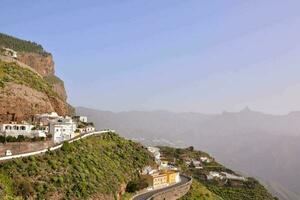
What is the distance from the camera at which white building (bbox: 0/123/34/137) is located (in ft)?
152

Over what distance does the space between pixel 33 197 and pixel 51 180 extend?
3.83 m

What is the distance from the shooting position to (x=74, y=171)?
43531mm

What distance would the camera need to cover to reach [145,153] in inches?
2761

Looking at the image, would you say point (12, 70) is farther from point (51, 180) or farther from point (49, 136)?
point (51, 180)

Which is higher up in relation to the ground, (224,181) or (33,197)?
(33,197)

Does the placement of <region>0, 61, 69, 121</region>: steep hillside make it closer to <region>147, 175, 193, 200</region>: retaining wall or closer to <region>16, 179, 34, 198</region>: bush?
<region>16, 179, 34, 198</region>: bush

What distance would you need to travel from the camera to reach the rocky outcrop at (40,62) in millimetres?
123406

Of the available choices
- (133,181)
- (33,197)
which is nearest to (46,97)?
(133,181)

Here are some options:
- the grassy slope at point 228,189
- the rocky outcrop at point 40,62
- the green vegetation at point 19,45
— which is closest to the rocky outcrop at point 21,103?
the grassy slope at point 228,189

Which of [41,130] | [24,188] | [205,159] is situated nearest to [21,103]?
[41,130]

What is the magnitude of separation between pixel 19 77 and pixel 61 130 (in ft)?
37.9

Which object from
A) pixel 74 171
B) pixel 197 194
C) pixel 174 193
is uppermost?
pixel 74 171

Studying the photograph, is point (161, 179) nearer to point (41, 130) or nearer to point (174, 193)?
point (174, 193)

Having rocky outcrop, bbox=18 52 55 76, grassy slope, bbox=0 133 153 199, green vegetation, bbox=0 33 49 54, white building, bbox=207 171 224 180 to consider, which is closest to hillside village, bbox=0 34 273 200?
grassy slope, bbox=0 133 153 199
